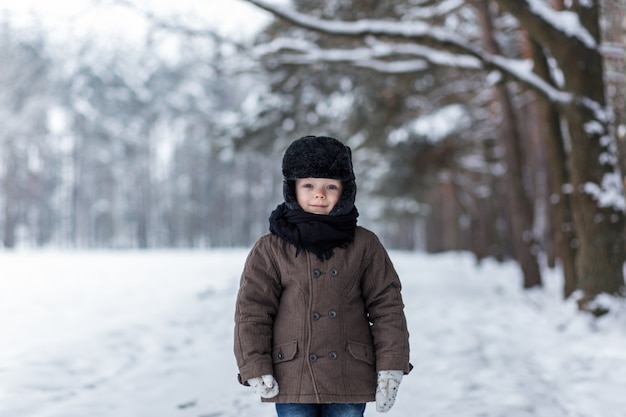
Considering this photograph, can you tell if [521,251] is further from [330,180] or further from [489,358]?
[330,180]

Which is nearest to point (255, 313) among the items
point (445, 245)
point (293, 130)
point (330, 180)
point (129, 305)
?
point (330, 180)

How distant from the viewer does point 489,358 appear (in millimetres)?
6195

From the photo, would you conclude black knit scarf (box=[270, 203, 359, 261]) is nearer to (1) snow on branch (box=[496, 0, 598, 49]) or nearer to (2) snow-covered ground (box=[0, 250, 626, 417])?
(2) snow-covered ground (box=[0, 250, 626, 417])

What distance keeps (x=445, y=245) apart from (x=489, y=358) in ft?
115

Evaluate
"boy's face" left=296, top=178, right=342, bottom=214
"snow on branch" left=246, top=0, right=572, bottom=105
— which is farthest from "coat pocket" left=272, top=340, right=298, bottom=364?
"snow on branch" left=246, top=0, right=572, bottom=105

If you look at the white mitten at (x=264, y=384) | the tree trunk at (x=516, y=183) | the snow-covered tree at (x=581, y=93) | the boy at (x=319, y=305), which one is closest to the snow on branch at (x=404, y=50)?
the snow-covered tree at (x=581, y=93)

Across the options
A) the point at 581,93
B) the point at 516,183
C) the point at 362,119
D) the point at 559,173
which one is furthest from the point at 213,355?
the point at 516,183

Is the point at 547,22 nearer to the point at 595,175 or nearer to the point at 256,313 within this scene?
the point at 595,175

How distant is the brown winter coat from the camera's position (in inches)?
96.4

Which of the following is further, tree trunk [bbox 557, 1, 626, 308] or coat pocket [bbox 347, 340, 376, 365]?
tree trunk [bbox 557, 1, 626, 308]

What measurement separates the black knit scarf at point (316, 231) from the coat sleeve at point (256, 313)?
124 millimetres

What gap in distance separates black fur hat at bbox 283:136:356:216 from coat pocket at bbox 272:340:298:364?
0.58m

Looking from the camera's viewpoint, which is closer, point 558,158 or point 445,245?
point 558,158

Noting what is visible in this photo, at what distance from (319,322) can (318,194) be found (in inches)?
21.3
